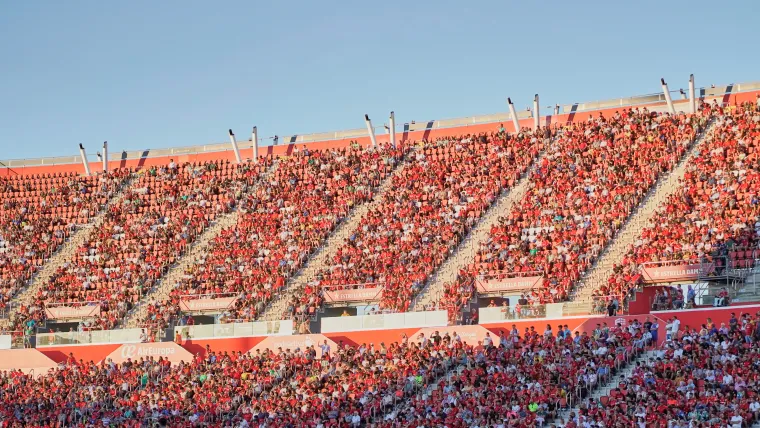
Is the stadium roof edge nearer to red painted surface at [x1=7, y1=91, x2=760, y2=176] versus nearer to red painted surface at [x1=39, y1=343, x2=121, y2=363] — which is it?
red painted surface at [x1=7, y1=91, x2=760, y2=176]

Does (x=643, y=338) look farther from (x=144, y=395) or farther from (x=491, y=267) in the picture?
(x=144, y=395)

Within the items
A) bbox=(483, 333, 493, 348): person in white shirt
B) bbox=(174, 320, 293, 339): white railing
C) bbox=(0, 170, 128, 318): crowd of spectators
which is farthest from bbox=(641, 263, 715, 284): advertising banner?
bbox=(0, 170, 128, 318): crowd of spectators

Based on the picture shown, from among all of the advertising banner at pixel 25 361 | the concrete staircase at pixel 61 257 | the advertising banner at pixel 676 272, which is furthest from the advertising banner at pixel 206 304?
the advertising banner at pixel 676 272

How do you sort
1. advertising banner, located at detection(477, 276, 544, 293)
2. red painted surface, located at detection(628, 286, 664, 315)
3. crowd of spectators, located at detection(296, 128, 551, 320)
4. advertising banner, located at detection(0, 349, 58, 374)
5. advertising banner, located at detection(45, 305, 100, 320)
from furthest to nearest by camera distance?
advertising banner, located at detection(45, 305, 100, 320) → advertising banner, located at detection(0, 349, 58, 374) → crowd of spectators, located at detection(296, 128, 551, 320) → advertising banner, located at detection(477, 276, 544, 293) → red painted surface, located at detection(628, 286, 664, 315)

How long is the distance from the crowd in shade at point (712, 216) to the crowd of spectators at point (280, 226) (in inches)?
469

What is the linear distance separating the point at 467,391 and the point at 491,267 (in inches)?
377

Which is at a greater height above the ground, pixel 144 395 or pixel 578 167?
pixel 578 167

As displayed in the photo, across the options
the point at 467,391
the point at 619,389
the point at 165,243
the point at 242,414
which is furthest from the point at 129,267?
the point at 619,389

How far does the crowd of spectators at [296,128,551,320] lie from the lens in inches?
1740

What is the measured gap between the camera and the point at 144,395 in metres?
40.1

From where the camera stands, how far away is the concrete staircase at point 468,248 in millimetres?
42625

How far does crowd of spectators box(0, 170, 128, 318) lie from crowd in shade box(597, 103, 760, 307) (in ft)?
85.3

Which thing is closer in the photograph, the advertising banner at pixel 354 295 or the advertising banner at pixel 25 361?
the advertising banner at pixel 354 295

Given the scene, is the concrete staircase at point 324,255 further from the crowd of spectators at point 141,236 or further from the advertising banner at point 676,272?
the advertising banner at point 676,272
